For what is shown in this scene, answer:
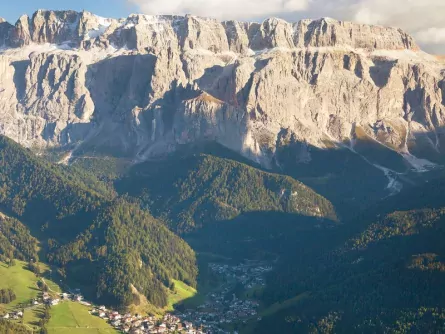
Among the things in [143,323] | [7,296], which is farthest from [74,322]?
[7,296]

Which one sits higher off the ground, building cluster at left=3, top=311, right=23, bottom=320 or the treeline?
the treeline

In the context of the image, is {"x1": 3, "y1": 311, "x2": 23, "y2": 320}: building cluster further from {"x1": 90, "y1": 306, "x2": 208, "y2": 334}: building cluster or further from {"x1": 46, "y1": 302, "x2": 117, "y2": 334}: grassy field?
{"x1": 90, "y1": 306, "x2": 208, "y2": 334}: building cluster

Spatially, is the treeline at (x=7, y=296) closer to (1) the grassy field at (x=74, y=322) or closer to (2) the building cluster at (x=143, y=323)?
(1) the grassy field at (x=74, y=322)

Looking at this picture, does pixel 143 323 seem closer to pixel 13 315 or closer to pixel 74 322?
pixel 74 322

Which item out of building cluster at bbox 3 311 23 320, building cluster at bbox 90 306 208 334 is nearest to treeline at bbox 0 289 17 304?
building cluster at bbox 3 311 23 320

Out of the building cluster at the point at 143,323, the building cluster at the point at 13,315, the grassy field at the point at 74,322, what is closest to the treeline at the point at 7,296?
the building cluster at the point at 13,315

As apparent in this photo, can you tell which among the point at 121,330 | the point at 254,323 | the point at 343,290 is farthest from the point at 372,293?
the point at 121,330
